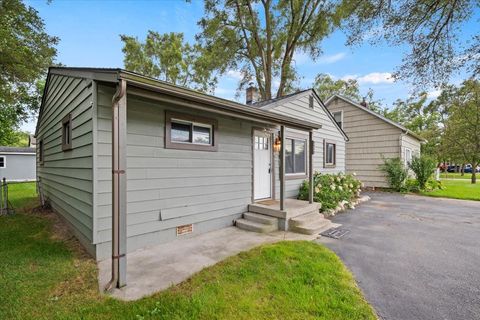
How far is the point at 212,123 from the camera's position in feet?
16.8

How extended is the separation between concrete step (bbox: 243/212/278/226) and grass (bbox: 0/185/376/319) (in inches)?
53.3

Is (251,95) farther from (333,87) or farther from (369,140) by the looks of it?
(333,87)

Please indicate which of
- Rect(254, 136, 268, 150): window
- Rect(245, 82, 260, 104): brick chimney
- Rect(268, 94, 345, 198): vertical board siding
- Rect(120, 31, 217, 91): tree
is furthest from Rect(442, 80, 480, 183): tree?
Rect(120, 31, 217, 91): tree

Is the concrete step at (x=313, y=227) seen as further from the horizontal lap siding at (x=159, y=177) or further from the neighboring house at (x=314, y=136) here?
the neighboring house at (x=314, y=136)

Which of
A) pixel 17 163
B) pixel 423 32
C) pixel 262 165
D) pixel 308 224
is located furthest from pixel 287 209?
pixel 17 163

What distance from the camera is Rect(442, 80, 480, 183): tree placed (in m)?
15.8

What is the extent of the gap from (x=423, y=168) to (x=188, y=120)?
11152mm

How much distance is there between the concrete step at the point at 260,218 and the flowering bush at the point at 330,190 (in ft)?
7.02

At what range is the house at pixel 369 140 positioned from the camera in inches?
451

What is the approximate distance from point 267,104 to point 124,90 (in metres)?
5.01

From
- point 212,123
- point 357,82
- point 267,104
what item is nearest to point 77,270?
point 212,123

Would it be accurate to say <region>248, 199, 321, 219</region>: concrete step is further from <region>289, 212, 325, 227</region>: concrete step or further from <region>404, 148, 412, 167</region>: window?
<region>404, 148, 412, 167</region>: window

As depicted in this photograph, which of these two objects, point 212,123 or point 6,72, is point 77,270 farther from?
point 6,72

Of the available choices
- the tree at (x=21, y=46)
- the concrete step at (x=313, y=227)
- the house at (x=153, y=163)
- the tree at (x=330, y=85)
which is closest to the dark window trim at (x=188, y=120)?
the house at (x=153, y=163)
